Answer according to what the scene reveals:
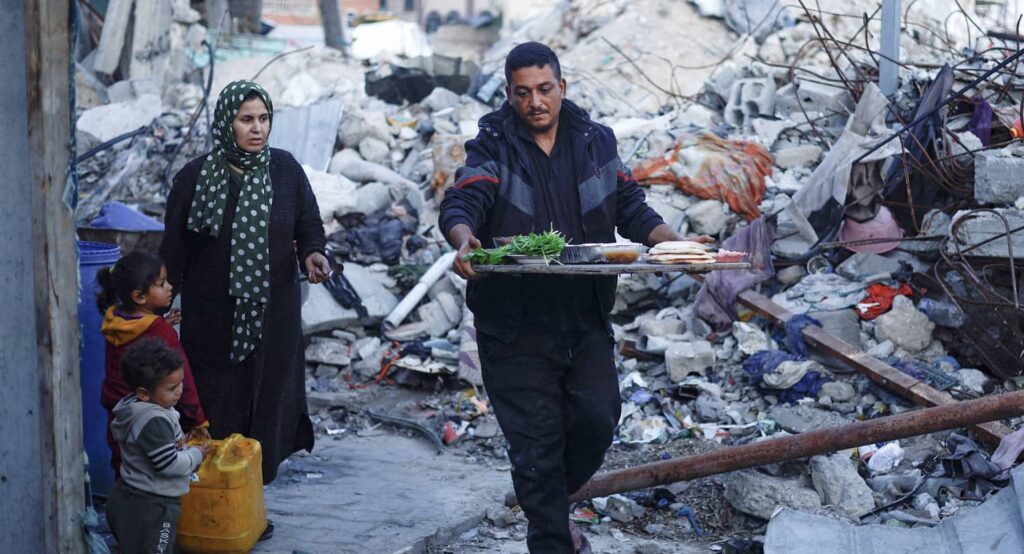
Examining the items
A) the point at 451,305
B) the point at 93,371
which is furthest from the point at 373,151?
the point at 93,371

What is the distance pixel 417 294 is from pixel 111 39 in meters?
7.96

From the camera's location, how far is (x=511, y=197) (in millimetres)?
3705

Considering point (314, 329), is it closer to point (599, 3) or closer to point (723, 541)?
point (723, 541)

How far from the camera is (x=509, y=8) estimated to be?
2708 cm

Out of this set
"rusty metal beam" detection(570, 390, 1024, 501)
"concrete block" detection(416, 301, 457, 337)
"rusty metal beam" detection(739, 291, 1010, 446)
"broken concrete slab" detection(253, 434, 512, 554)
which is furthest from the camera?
"concrete block" detection(416, 301, 457, 337)

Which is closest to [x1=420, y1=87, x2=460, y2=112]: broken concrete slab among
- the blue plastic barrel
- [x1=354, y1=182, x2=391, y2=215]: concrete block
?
[x1=354, y1=182, x2=391, y2=215]: concrete block

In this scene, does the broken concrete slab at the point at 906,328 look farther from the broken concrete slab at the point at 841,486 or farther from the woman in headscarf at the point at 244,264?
the woman in headscarf at the point at 244,264

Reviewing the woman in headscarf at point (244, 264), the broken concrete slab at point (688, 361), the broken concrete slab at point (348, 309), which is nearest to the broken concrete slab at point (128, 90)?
the broken concrete slab at point (348, 309)

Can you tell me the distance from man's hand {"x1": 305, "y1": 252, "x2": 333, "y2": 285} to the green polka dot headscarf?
0.17 metres

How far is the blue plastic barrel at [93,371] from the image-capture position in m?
4.71

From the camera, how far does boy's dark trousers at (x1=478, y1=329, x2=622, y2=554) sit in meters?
3.72

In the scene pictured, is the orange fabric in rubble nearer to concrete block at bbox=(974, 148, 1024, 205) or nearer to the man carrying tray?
concrete block at bbox=(974, 148, 1024, 205)

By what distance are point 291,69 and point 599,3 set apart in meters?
5.15

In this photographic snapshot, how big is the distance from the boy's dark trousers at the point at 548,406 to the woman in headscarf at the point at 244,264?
1008mm
